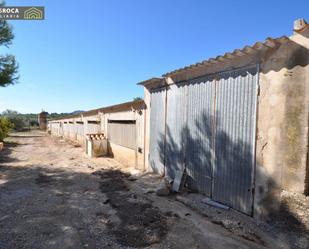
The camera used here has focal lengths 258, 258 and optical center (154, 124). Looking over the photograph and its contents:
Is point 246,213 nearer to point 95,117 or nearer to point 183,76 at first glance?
point 183,76

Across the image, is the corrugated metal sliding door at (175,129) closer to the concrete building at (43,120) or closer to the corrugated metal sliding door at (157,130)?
the corrugated metal sliding door at (157,130)

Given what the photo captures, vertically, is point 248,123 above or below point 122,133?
above

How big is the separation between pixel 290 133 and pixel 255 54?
1.68 m

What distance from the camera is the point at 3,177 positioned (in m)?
9.25

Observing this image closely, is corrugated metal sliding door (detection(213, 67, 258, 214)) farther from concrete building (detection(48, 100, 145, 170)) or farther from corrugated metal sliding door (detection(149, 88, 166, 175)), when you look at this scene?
concrete building (detection(48, 100, 145, 170))

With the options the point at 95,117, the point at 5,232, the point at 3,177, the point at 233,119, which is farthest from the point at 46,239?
the point at 95,117

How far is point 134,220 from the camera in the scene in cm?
516

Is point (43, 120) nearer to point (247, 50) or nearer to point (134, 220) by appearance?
point (134, 220)

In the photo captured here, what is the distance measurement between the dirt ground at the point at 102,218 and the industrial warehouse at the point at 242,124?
84 centimetres

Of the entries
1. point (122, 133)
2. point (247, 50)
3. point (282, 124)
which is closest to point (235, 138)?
point (282, 124)

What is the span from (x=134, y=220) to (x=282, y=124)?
3.33 m

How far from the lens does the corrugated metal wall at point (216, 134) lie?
17.1 feet

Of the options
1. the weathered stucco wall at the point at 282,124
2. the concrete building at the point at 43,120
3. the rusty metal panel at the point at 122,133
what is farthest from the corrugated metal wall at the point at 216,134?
the concrete building at the point at 43,120

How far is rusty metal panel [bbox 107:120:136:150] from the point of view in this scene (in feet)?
37.9
